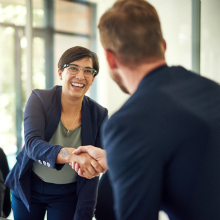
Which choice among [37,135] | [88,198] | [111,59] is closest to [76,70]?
[37,135]

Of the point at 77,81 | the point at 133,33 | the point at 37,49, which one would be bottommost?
the point at 77,81

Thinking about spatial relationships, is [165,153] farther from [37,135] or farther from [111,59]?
[37,135]

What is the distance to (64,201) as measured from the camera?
1581mm

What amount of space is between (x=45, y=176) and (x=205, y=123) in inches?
47.6

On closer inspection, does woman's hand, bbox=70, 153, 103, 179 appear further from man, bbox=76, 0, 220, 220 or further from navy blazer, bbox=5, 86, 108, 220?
man, bbox=76, 0, 220, 220

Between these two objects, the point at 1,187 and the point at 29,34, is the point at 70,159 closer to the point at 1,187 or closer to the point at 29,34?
the point at 1,187

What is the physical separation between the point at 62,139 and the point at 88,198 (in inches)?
15.7

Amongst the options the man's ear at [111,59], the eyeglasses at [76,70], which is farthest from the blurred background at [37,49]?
the man's ear at [111,59]

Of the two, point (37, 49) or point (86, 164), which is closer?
point (86, 164)

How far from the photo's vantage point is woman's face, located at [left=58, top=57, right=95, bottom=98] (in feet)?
5.29

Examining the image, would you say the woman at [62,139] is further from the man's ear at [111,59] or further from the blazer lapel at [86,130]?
the man's ear at [111,59]

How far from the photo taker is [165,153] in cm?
57

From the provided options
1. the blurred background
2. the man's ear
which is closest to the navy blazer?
the man's ear

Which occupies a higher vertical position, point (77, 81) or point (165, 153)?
point (77, 81)
